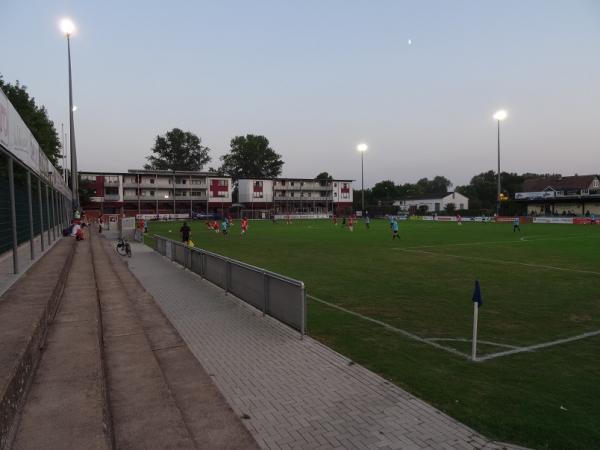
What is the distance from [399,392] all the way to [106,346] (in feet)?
14.2

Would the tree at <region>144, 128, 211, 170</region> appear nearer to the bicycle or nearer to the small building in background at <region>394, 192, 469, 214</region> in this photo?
the small building in background at <region>394, 192, 469, 214</region>

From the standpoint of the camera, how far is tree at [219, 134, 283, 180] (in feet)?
397

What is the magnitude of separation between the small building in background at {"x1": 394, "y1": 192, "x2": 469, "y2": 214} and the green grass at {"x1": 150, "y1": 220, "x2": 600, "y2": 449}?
9030 cm

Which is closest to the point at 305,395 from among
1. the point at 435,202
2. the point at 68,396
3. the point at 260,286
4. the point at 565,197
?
the point at 68,396

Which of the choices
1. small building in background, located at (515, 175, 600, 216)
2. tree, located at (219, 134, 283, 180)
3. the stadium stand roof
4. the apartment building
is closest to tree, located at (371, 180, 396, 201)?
the apartment building

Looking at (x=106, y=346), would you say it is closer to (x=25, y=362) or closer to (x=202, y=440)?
(x=25, y=362)

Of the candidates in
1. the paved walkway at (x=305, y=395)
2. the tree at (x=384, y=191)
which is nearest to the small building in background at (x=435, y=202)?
the tree at (x=384, y=191)

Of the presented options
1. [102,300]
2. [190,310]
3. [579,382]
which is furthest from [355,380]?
[102,300]

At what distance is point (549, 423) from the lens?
4.42 m

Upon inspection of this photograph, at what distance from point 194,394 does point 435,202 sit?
4309 inches

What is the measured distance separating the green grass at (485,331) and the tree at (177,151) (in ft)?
357

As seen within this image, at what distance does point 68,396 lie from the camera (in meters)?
4.10

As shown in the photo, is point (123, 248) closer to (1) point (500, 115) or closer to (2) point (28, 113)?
(2) point (28, 113)

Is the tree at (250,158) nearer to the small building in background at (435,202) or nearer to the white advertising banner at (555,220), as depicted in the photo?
the small building in background at (435,202)
